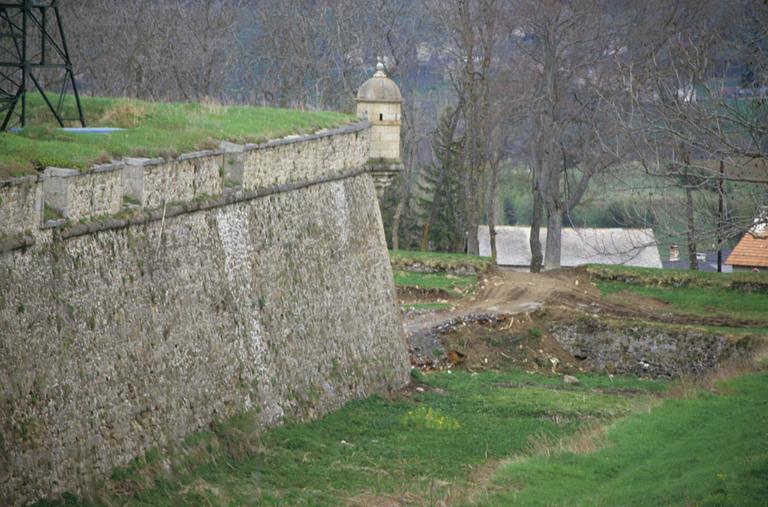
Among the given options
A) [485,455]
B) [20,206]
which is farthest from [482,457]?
[20,206]

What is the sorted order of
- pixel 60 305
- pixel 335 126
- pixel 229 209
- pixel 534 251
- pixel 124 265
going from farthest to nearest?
pixel 534 251, pixel 335 126, pixel 229 209, pixel 124 265, pixel 60 305

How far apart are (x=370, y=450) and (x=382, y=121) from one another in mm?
8425

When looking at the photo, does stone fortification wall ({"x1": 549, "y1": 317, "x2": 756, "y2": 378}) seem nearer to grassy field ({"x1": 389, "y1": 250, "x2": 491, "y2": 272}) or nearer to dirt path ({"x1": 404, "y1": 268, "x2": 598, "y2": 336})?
dirt path ({"x1": 404, "y1": 268, "x2": 598, "y2": 336})

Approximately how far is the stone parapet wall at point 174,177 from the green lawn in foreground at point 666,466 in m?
5.61

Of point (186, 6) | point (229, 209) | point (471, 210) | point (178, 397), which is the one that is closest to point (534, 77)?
point (471, 210)

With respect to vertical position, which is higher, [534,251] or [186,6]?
[186,6]

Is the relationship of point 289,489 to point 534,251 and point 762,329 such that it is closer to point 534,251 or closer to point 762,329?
point 762,329

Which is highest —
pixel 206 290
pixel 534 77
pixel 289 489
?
pixel 534 77

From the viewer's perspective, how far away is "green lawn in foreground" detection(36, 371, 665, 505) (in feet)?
48.8

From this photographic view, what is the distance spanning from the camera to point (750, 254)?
40750mm

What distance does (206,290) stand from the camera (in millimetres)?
17000

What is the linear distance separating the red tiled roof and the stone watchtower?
1920cm

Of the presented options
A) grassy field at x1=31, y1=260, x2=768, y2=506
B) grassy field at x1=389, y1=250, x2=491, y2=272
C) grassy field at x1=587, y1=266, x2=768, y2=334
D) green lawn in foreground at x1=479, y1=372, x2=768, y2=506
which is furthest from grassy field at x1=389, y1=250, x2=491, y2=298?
green lawn in foreground at x1=479, y1=372, x2=768, y2=506

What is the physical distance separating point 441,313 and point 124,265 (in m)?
15.0
